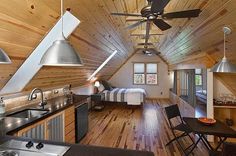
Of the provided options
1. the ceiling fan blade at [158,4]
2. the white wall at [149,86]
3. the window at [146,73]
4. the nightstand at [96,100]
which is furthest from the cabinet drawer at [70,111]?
the window at [146,73]

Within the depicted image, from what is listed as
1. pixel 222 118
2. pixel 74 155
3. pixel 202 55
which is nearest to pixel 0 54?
pixel 74 155

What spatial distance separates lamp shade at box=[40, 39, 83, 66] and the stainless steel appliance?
0.65m

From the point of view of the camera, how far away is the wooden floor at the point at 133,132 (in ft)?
12.0

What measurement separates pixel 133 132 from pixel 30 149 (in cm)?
340

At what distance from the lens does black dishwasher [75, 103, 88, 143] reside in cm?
373

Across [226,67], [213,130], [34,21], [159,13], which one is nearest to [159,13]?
[159,13]

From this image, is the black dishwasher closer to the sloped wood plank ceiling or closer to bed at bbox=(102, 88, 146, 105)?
the sloped wood plank ceiling

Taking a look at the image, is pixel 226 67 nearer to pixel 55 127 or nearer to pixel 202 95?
pixel 202 95

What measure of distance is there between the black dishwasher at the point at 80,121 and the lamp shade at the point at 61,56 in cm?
249

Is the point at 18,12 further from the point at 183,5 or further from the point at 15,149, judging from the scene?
the point at 183,5

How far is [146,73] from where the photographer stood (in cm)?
977

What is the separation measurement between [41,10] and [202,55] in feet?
10.3

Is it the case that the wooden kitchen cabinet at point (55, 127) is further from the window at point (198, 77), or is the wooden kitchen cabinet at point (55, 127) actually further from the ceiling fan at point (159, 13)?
the window at point (198, 77)

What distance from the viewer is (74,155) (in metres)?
1.32
